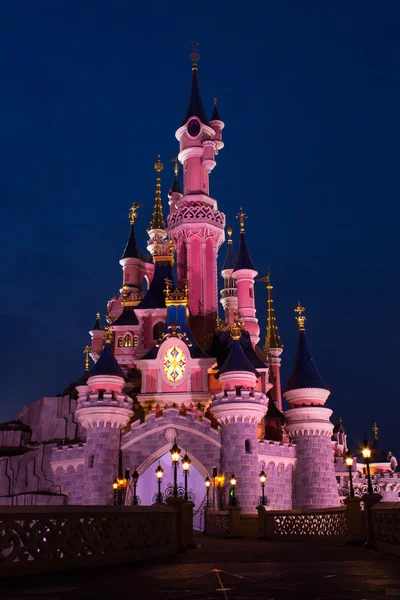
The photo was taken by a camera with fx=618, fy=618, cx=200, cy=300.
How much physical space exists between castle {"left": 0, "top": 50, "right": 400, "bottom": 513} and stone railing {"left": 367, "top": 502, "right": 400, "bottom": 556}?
16543 millimetres

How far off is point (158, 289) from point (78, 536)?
3378 cm

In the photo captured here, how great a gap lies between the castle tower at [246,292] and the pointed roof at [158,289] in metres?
5.57

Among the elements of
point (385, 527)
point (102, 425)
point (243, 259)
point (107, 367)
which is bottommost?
point (385, 527)

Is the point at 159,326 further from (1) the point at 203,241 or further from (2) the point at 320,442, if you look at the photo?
(2) the point at 320,442

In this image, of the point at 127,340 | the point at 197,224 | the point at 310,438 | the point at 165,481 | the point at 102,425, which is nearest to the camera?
the point at 102,425

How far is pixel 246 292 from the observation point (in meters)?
45.4

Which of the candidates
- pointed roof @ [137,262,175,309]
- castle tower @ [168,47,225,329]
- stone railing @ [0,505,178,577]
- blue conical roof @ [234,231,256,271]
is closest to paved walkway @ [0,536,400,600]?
stone railing @ [0,505,178,577]

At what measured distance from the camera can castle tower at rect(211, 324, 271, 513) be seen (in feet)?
100.0

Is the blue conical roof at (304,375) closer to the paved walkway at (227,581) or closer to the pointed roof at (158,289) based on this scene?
the pointed roof at (158,289)

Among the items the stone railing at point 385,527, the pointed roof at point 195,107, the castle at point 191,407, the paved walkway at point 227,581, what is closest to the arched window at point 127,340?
the castle at point 191,407

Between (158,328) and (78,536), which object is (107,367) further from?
(78,536)

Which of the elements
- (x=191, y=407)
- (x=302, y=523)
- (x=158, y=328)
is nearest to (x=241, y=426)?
(x=191, y=407)

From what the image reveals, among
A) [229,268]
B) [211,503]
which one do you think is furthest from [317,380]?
[229,268]

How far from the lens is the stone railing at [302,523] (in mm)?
17562
